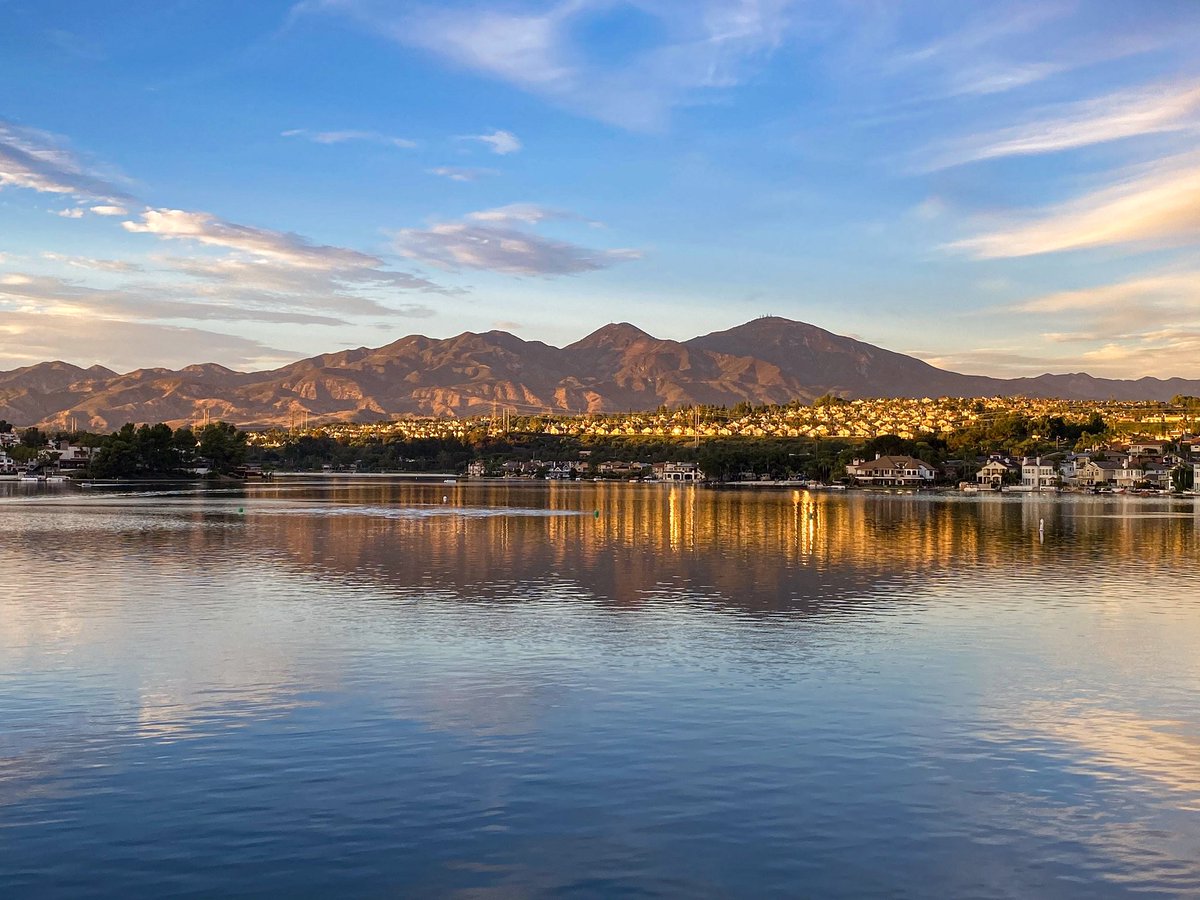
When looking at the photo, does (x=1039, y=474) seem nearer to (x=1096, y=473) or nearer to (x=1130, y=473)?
(x=1096, y=473)

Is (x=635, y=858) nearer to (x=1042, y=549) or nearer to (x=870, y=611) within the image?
(x=870, y=611)

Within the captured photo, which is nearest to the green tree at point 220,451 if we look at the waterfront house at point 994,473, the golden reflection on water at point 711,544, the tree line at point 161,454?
the tree line at point 161,454

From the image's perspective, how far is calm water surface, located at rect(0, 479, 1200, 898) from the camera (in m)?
12.0

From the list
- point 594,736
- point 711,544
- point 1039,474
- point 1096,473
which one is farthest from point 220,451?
point 594,736

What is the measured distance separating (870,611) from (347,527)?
40127 mm

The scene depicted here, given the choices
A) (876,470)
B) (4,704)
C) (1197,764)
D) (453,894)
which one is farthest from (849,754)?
(876,470)

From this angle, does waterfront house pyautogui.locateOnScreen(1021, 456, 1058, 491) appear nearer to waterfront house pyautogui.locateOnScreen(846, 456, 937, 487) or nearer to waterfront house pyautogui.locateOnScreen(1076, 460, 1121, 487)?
waterfront house pyautogui.locateOnScreen(1076, 460, 1121, 487)

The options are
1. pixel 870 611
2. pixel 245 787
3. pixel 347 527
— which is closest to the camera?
pixel 245 787

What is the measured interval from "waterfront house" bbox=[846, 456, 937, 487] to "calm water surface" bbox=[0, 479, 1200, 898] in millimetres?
146199

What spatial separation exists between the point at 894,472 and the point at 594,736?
17545cm

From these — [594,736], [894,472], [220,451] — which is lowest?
[594,736]

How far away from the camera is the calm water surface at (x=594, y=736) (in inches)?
472

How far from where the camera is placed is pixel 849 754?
1630 centimetres

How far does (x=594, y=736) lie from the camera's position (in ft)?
56.0
